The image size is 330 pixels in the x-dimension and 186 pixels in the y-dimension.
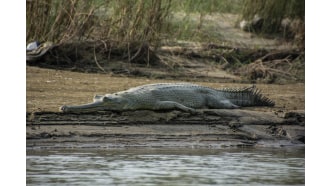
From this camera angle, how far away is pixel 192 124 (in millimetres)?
8961

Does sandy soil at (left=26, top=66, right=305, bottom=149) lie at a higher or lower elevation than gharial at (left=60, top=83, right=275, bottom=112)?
lower

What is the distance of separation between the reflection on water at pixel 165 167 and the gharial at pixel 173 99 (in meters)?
0.92

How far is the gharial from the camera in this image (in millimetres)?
8922

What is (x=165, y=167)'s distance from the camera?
24.0ft

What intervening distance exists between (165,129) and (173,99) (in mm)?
731

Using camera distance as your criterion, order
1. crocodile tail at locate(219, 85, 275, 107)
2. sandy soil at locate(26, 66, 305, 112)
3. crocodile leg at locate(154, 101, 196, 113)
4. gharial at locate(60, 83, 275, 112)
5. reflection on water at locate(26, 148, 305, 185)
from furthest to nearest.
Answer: crocodile tail at locate(219, 85, 275, 107) → sandy soil at locate(26, 66, 305, 112) → crocodile leg at locate(154, 101, 196, 113) → gharial at locate(60, 83, 275, 112) → reflection on water at locate(26, 148, 305, 185)

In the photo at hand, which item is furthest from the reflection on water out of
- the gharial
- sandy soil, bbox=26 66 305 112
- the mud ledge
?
sandy soil, bbox=26 66 305 112

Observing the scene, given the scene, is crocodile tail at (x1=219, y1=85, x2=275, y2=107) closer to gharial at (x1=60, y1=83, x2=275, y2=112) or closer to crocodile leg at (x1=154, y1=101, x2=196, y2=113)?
gharial at (x1=60, y1=83, x2=275, y2=112)

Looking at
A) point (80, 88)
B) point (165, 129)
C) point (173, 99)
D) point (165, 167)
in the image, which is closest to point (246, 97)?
point (173, 99)

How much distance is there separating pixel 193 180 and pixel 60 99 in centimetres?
319

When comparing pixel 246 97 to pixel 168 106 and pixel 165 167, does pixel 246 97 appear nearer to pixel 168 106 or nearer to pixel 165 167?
pixel 168 106

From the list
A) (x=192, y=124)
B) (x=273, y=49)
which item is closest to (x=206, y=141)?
(x=192, y=124)

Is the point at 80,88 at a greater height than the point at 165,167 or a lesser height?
greater

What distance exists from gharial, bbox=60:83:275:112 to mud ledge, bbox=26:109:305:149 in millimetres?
85
